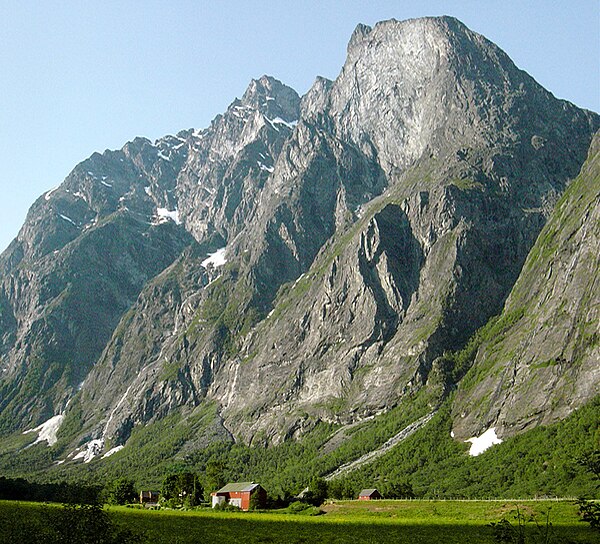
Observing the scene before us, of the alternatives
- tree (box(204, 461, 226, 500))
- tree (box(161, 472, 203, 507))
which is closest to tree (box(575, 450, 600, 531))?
tree (box(161, 472, 203, 507))

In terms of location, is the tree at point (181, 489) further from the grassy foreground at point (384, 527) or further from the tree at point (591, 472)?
the tree at point (591, 472)

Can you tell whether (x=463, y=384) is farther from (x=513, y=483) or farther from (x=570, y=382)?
(x=513, y=483)

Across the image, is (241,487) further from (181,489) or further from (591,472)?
(591,472)

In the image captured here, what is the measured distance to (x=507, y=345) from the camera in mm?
190125

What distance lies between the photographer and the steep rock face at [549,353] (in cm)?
15412

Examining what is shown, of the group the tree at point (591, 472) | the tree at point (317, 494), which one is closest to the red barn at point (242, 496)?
the tree at point (317, 494)

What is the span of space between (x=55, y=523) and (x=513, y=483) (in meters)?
131

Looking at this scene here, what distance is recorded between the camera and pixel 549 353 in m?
165

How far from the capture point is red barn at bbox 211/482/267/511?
117312 millimetres

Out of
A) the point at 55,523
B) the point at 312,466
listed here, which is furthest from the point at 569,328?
the point at 55,523

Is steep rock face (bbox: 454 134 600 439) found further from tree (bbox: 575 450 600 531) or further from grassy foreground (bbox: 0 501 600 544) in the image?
tree (bbox: 575 450 600 531)

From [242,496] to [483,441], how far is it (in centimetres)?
7865

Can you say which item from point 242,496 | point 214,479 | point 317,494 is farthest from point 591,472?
point 214,479

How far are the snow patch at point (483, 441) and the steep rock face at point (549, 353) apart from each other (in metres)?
1.79
